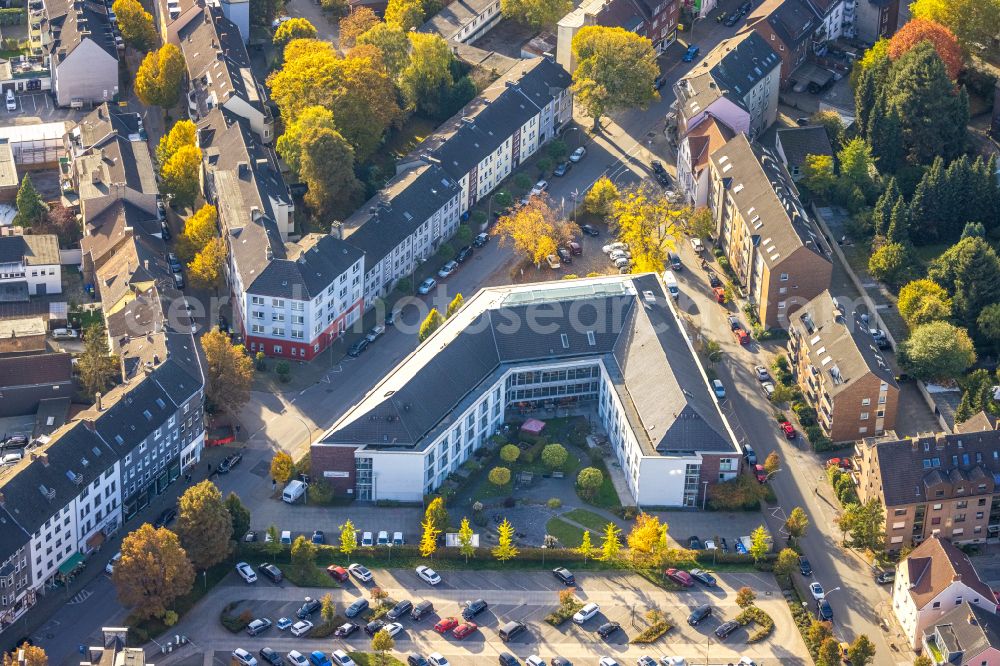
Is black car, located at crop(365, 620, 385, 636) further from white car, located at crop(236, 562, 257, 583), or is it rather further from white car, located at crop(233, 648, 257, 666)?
white car, located at crop(236, 562, 257, 583)

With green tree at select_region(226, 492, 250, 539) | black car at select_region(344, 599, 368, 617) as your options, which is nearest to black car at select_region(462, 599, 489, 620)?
black car at select_region(344, 599, 368, 617)

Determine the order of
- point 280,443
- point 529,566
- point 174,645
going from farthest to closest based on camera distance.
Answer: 1. point 280,443
2. point 529,566
3. point 174,645

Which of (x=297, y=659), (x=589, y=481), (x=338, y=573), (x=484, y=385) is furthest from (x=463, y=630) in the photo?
(x=484, y=385)

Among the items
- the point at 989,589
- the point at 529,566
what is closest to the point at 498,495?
the point at 529,566

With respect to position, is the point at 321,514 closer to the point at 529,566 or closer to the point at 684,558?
the point at 529,566

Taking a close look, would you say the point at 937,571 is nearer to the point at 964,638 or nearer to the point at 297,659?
the point at 964,638

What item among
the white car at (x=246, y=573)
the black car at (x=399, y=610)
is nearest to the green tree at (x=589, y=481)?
the black car at (x=399, y=610)
